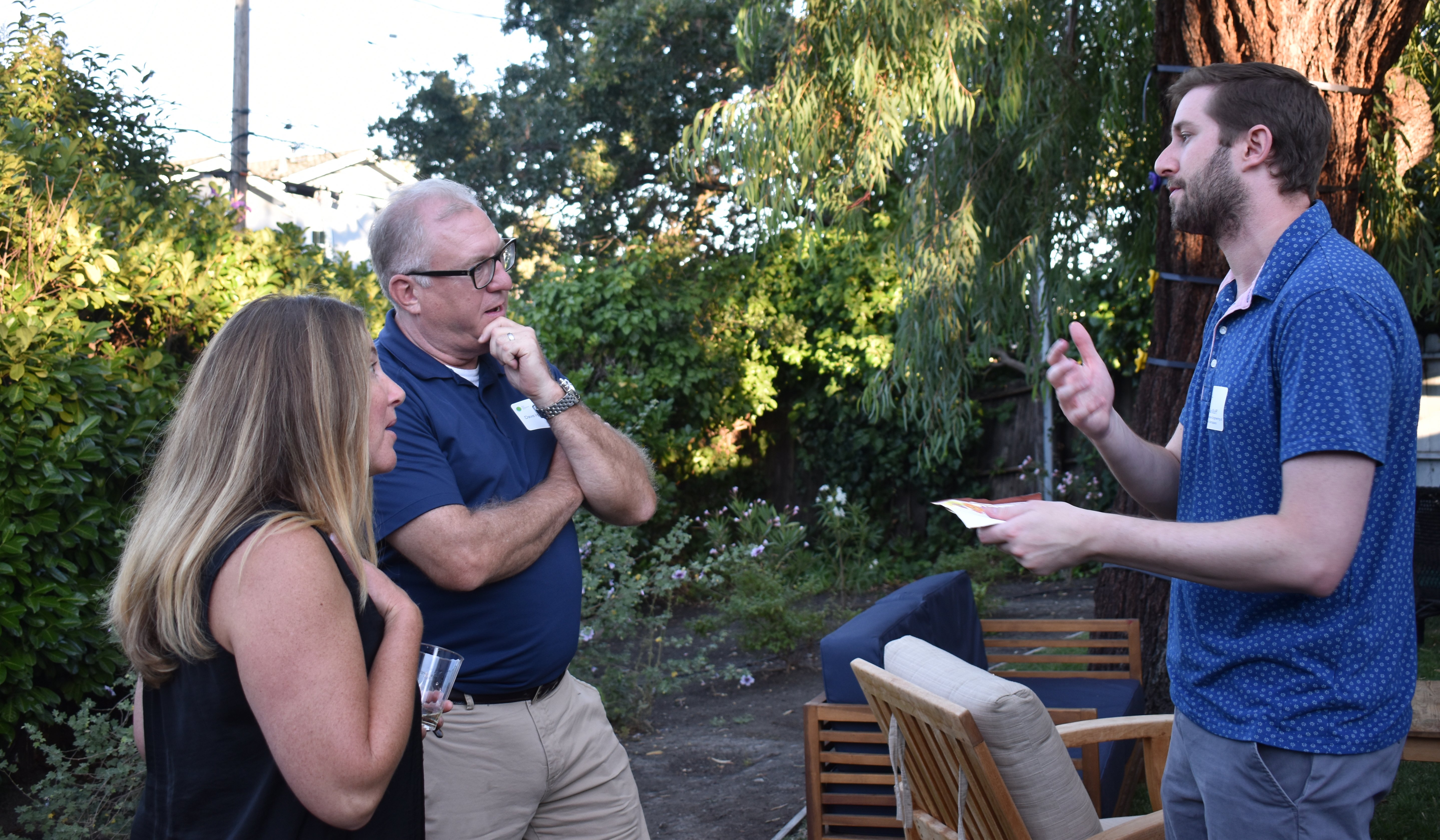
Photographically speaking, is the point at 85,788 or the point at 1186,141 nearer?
the point at 1186,141

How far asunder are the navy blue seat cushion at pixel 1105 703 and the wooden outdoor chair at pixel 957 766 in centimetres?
63

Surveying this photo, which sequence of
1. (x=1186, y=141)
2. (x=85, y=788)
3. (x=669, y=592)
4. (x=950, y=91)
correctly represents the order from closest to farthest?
(x=1186, y=141), (x=85, y=788), (x=950, y=91), (x=669, y=592)

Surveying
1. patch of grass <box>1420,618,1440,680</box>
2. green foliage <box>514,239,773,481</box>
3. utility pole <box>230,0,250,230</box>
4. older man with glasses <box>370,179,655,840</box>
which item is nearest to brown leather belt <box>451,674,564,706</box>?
older man with glasses <box>370,179,655,840</box>

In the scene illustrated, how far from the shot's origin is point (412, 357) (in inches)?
79.2

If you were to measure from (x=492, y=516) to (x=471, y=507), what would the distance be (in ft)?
0.40

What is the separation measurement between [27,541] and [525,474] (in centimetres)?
219

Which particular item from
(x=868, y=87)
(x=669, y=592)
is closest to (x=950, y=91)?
(x=868, y=87)

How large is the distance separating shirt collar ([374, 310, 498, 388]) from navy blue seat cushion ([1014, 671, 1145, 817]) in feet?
7.18

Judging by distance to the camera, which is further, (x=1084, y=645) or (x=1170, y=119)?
(x=1084, y=645)

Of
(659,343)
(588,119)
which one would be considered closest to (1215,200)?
(659,343)

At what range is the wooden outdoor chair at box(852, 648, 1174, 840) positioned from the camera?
206 centimetres

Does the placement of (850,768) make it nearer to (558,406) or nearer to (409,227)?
(558,406)

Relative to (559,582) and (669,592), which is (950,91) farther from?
(559,582)

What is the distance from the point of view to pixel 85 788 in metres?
3.16
